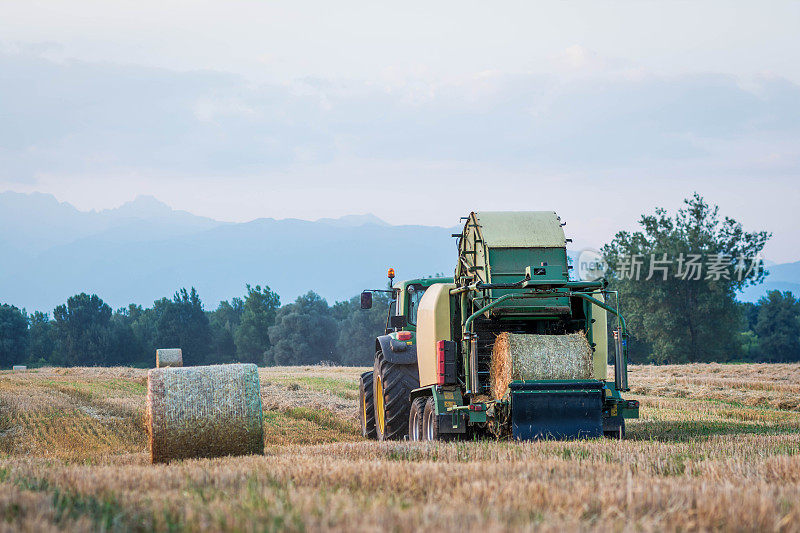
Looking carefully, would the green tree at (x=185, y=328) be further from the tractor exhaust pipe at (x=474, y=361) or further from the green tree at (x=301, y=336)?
the tractor exhaust pipe at (x=474, y=361)

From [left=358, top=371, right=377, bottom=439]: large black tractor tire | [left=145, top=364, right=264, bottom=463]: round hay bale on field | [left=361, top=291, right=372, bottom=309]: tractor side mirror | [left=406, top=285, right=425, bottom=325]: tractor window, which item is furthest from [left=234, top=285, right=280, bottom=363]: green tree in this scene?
[left=145, top=364, right=264, bottom=463]: round hay bale on field

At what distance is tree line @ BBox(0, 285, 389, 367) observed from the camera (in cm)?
8506

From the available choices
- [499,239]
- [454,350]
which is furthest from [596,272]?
[454,350]

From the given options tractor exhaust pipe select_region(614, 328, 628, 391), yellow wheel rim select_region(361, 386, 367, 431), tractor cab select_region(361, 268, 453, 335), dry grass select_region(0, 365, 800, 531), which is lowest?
yellow wheel rim select_region(361, 386, 367, 431)

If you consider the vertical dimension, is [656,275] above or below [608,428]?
above

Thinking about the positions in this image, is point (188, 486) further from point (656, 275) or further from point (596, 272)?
point (656, 275)

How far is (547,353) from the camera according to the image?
31.0 ft

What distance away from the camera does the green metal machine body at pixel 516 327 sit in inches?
364

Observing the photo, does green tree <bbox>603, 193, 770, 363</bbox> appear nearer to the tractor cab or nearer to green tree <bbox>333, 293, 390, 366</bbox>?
green tree <bbox>333, 293, 390, 366</bbox>

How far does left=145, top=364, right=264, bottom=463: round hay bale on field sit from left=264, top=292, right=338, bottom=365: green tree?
78.0 metres

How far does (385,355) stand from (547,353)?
10.1 feet

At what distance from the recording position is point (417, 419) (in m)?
11.0

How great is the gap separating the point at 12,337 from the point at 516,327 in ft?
280

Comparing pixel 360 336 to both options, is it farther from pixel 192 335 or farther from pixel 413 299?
pixel 413 299
